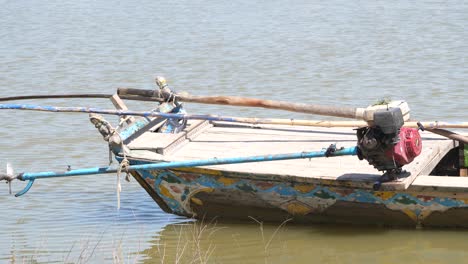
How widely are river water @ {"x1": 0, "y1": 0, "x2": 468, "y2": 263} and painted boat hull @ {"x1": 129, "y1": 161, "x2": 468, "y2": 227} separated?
0.11m

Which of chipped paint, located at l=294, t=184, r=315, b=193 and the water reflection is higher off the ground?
chipped paint, located at l=294, t=184, r=315, b=193

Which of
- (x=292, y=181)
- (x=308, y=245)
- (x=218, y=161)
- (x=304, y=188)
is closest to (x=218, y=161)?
(x=218, y=161)

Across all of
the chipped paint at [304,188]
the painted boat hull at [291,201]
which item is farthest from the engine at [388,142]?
the chipped paint at [304,188]

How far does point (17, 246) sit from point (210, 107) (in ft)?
15.0

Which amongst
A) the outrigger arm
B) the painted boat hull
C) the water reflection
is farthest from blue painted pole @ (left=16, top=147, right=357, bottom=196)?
the water reflection

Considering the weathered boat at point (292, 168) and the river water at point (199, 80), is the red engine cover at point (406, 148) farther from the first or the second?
the river water at point (199, 80)

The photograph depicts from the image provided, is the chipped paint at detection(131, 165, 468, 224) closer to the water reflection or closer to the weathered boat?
the weathered boat

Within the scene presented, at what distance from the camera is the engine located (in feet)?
23.6

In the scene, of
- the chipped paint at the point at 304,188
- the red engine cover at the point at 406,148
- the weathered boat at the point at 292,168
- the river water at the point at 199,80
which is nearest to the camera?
the red engine cover at the point at 406,148

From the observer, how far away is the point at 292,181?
7.89m

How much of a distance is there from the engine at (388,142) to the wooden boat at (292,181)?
0.16 meters

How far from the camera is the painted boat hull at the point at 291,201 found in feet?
25.6

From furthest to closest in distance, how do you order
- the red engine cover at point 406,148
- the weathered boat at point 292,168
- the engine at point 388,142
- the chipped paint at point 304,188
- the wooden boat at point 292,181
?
the chipped paint at point 304,188
the wooden boat at point 292,181
the weathered boat at point 292,168
the red engine cover at point 406,148
the engine at point 388,142

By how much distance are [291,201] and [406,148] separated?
107cm
